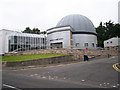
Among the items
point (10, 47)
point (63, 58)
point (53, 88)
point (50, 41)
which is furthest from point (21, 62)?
point (50, 41)

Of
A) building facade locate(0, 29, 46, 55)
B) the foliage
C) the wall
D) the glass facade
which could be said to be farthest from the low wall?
the foliage

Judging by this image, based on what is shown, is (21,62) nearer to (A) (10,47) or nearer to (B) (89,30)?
(A) (10,47)

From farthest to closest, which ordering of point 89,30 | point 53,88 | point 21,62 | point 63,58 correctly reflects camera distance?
point 89,30 → point 63,58 → point 21,62 → point 53,88

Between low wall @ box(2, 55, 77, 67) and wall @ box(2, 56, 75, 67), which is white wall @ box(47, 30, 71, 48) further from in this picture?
wall @ box(2, 56, 75, 67)

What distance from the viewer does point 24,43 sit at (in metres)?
60.2

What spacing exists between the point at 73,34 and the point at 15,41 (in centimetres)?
1552

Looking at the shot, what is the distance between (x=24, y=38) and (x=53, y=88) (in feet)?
164

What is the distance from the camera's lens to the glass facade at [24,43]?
5800 cm

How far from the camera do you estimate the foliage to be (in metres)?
82.8

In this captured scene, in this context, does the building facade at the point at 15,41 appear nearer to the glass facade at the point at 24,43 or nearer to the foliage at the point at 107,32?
the glass facade at the point at 24,43

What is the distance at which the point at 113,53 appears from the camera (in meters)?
47.5

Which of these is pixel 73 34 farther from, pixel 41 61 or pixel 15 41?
pixel 41 61

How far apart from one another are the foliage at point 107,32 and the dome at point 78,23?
69.2 feet

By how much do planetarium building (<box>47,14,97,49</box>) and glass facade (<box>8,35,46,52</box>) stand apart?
2756mm
